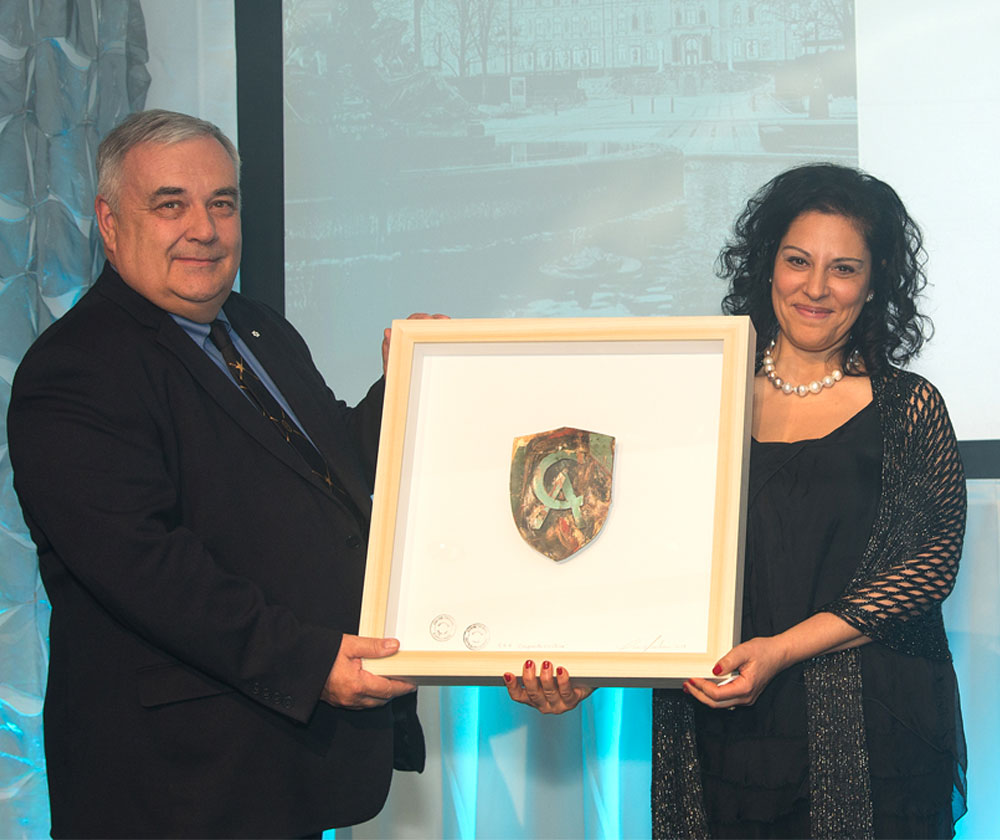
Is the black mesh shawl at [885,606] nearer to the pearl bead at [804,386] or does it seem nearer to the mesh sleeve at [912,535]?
the mesh sleeve at [912,535]

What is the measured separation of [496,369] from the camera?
5.66 feet

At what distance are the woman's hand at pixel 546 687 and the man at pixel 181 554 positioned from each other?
180 mm

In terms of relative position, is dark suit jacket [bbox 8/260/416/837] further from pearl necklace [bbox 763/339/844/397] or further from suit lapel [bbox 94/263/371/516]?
pearl necklace [bbox 763/339/844/397]

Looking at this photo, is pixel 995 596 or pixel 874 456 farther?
pixel 995 596

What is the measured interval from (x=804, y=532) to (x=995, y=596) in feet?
3.76

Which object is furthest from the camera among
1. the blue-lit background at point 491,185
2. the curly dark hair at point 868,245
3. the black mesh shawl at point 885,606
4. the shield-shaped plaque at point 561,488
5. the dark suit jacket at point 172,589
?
the blue-lit background at point 491,185

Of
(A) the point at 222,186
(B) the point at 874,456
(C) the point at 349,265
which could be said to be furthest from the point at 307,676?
(C) the point at 349,265

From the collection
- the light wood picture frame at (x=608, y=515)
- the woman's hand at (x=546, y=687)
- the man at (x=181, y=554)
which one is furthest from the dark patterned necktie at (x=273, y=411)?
the woman's hand at (x=546, y=687)

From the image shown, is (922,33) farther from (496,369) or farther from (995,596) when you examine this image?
(496,369)

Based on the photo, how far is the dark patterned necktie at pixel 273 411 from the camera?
175 cm

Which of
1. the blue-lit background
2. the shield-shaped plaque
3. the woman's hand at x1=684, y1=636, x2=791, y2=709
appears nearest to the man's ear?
the shield-shaped plaque

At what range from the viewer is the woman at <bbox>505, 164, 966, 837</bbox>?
1751 mm

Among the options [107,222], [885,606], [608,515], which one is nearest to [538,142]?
[107,222]

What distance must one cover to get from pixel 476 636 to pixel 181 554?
1.46ft
